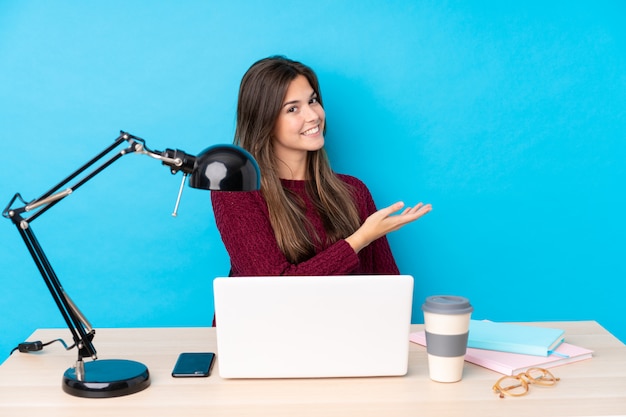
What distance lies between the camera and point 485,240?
301cm

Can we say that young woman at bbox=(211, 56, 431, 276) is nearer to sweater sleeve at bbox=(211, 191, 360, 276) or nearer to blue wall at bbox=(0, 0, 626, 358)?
sweater sleeve at bbox=(211, 191, 360, 276)

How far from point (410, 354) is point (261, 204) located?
3.09 ft

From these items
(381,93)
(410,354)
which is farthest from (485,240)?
(410,354)

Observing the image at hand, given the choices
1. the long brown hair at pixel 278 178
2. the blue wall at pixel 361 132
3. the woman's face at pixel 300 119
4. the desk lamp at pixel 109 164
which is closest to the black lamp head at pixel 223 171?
the desk lamp at pixel 109 164

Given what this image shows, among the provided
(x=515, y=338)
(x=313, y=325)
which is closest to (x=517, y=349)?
(x=515, y=338)

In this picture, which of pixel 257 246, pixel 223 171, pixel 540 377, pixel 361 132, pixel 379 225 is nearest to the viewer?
pixel 223 171

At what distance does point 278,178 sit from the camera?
266 cm

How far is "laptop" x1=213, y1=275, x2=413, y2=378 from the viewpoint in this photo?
1568mm

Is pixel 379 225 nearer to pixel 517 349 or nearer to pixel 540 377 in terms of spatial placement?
pixel 517 349

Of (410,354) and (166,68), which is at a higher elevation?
(166,68)

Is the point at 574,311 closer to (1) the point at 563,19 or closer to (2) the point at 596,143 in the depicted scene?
(2) the point at 596,143

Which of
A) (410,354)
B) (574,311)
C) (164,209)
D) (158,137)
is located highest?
(158,137)

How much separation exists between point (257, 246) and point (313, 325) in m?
0.89

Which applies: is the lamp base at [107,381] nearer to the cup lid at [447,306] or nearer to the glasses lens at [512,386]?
the cup lid at [447,306]
